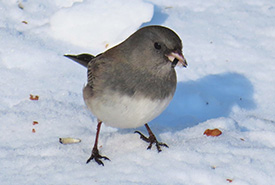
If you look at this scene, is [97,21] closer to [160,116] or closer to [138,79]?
[160,116]

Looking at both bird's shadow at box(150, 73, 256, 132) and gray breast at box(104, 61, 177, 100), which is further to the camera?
bird's shadow at box(150, 73, 256, 132)

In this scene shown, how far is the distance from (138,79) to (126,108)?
0.19 metres

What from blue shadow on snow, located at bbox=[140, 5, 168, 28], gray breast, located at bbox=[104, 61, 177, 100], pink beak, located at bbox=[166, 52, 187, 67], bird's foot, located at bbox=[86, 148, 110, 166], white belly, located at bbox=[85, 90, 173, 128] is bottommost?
bird's foot, located at bbox=[86, 148, 110, 166]

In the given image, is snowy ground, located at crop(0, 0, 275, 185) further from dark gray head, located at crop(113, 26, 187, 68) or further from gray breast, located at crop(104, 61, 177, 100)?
dark gray head, located at crop(113, 26, 187, 68)

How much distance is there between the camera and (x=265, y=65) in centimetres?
466

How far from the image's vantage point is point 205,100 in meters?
4.29

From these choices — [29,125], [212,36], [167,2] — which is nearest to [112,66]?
[29,125]

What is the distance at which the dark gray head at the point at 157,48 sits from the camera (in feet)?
10.3

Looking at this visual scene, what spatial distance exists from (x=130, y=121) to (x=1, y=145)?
938mm

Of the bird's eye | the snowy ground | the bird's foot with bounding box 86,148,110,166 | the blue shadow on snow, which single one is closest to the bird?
the bird's eye

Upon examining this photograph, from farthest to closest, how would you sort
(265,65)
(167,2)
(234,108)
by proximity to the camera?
(167,2)
(265,65)
(234,108)

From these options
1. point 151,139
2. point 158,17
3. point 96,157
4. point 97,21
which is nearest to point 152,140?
point 151,139

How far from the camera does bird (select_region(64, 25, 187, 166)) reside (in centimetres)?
310

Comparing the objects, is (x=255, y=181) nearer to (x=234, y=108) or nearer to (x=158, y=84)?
(x=158, y=84)
